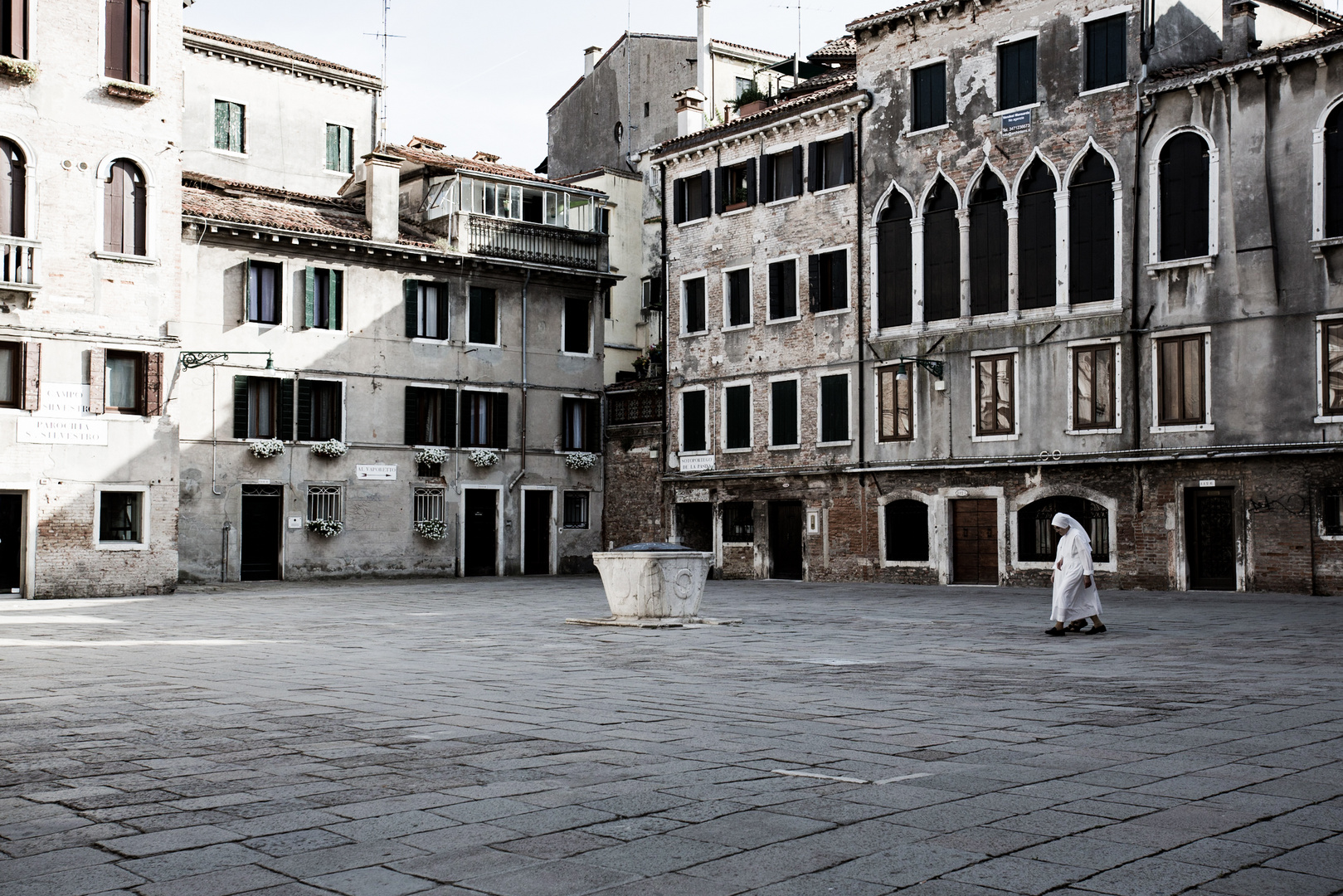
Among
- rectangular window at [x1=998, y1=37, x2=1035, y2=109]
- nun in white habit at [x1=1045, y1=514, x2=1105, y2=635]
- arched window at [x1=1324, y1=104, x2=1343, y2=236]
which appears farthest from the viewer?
rectangular window at [x1=998, y1=37, x2=1035, y2=109]

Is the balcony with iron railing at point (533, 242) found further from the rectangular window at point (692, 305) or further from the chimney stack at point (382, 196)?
the rectangular window at point (692, 305)

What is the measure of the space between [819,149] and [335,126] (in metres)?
14.6

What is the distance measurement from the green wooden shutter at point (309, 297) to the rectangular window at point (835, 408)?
12180 mm

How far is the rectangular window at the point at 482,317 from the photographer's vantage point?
34906mm

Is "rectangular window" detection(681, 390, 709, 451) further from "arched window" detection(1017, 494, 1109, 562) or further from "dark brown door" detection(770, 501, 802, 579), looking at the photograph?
"arched window" detection(1017, 494, 1109, 562)

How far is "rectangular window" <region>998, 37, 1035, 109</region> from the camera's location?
28109mm

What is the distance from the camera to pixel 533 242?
3594cm

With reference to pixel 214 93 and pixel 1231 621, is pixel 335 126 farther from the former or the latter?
pixel 1231 621

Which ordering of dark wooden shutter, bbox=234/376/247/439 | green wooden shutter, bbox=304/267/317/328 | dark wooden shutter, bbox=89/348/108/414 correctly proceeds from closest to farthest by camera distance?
dark wooden shutter, bbox=89/348/108/414, dark wooden shutter, bbox=234/376/247/439, green wooden shutter, bbox=304/267/317/328

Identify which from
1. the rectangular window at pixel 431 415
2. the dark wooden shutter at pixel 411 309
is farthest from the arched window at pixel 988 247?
the dark wooden shutter at pixel 411 309

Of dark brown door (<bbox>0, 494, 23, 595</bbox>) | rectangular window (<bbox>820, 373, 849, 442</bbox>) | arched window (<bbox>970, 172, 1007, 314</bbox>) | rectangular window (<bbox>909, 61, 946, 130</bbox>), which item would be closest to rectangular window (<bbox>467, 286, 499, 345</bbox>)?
rectangular window (<bbox>820, 373, 849, 442</bbox>)

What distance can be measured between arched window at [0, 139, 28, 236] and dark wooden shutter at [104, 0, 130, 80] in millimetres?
2445

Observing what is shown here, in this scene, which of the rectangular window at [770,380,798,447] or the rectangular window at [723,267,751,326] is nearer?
the rectangular window at [770,380,798,447]

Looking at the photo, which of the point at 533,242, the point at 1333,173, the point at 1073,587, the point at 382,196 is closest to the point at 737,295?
the point at 533,242
